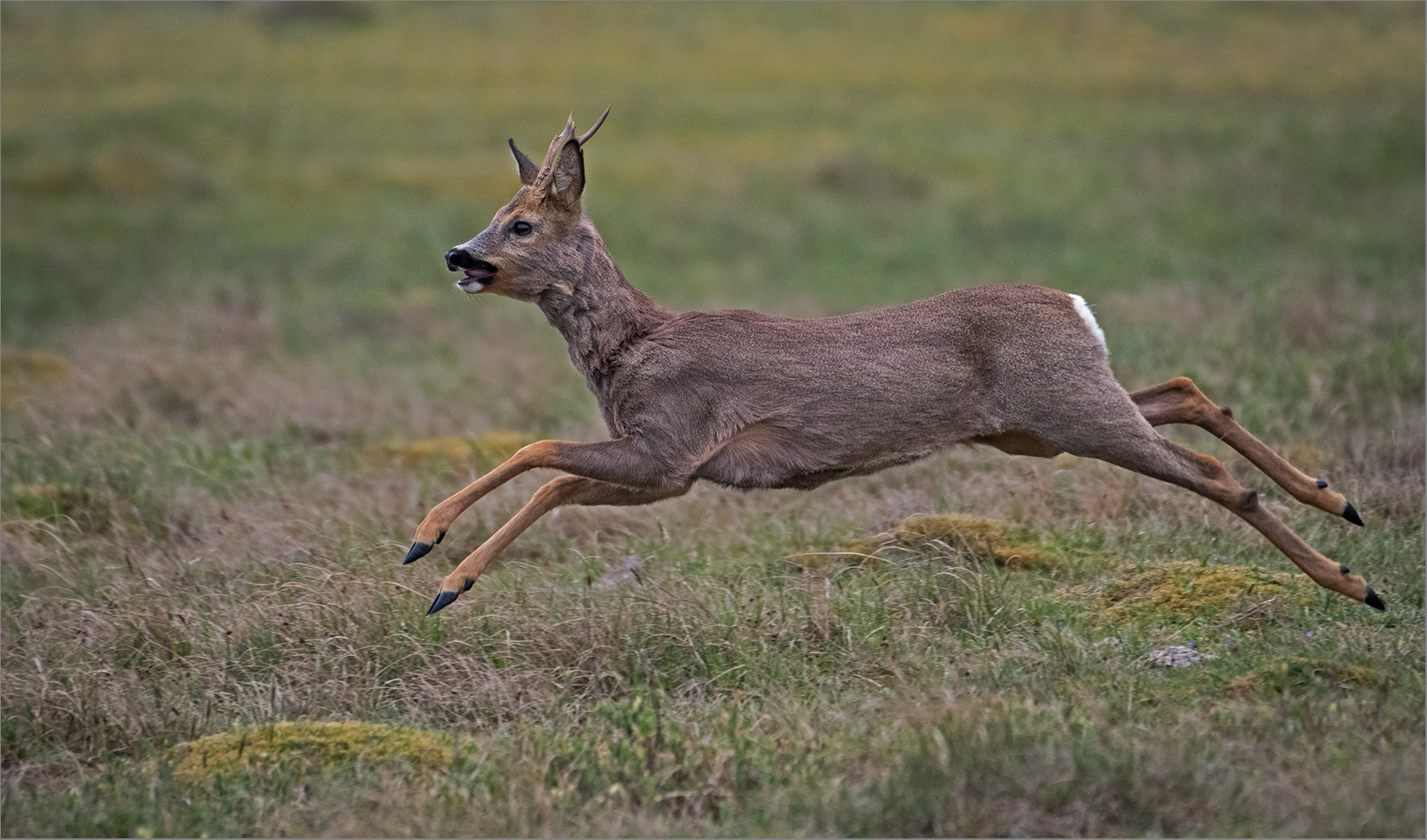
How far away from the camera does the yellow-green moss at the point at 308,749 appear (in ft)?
15.8

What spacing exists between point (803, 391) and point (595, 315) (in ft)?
3.08

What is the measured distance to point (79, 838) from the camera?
456 cm

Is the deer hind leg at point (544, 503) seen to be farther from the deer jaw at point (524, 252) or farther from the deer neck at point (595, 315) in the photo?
the deer jaw at point (524, 252)

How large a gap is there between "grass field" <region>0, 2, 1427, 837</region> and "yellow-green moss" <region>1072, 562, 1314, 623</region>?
22mm

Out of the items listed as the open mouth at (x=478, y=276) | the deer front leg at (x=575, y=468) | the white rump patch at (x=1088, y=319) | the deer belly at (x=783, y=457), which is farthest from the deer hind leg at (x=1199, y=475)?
the open mouth at (x=478, y=276)

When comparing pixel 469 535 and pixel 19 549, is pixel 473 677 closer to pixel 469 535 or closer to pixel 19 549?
pixel 469 535

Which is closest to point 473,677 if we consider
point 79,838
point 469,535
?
point 79,838

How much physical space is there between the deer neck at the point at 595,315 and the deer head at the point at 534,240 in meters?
0.04

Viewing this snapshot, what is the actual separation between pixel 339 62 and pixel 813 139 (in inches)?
392

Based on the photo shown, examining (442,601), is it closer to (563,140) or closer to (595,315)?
(595,315)

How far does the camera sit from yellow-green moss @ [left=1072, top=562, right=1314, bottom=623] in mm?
5770

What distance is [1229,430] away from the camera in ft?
19.7

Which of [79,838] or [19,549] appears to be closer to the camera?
[79,838]

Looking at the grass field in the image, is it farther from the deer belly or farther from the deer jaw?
the deer jaw
